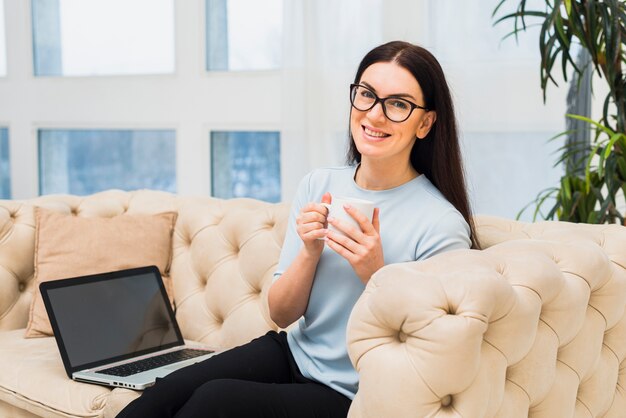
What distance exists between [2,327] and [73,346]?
48cm

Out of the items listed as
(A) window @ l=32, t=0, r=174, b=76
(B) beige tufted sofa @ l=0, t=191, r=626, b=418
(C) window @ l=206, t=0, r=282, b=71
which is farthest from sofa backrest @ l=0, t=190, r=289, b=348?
(A) window @ l=32, t=0, r=174, b=76

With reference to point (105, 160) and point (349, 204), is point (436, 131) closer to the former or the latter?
point (349, 204)

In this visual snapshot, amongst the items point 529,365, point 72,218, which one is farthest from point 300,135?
point 529,365

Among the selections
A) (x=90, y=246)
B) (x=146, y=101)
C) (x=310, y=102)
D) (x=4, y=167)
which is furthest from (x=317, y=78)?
(x=4, y=167)

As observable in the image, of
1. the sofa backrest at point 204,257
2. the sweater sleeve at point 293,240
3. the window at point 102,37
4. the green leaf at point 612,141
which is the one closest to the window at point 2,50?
the window at point 102,37

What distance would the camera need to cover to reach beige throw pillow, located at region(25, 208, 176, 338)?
2.27 m

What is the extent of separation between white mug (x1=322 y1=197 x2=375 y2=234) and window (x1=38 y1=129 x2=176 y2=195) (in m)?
2.23

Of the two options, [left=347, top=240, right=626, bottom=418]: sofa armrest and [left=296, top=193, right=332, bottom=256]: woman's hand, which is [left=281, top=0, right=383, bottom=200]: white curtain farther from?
[left=347, top=240, right=626, bottom=418]: sofa armrest

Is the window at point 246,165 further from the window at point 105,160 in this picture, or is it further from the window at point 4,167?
the window at point 4,167

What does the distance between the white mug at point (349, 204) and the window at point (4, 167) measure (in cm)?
297

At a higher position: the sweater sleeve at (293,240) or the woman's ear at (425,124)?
the woman's ear at (425,124)

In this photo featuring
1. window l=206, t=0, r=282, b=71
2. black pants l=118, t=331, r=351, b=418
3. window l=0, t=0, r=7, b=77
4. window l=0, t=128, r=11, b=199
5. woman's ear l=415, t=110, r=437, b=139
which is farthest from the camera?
window l=0, t=128, r=11, b=199

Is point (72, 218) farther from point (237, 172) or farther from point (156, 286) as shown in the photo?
point (237, 172)

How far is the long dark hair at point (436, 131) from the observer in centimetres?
166
